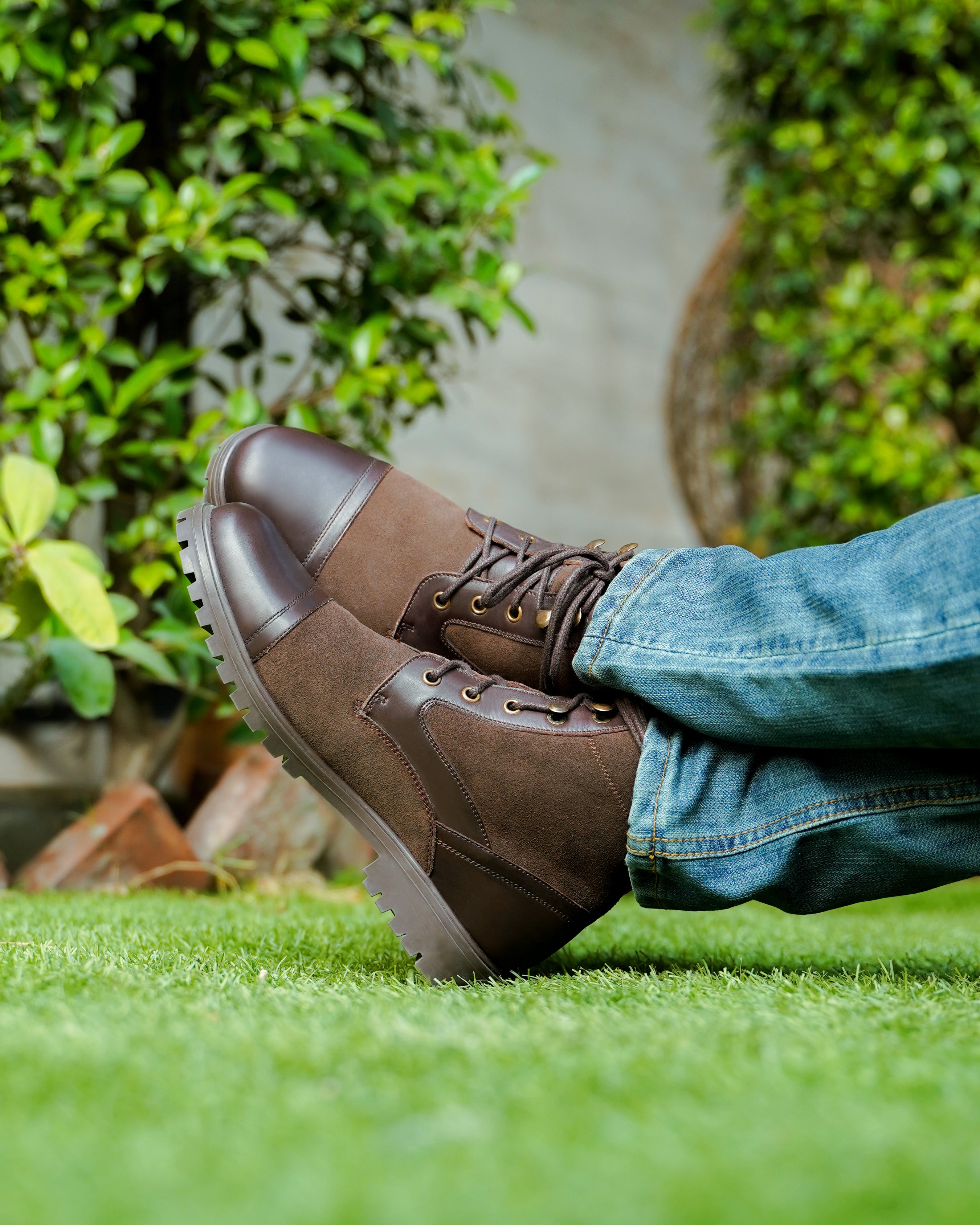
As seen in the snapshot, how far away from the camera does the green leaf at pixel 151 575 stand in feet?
4.04

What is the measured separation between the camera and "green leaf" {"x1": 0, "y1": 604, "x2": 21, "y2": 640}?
1.06 meters

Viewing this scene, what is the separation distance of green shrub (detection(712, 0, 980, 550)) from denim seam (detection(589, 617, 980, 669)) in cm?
139

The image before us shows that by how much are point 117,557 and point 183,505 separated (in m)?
0.16

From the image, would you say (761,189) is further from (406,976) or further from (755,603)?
(406,976)

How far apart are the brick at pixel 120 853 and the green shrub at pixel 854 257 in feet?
4.47

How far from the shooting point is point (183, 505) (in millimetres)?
1263

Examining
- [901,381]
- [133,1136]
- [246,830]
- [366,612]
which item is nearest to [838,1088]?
[133,1136]

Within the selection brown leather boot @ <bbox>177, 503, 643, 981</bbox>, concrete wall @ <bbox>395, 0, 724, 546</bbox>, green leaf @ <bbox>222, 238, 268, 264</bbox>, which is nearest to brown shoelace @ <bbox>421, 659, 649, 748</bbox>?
brown leather boot @ <bbox>177, 503, 643, 981</bbox>

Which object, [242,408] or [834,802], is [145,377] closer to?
[242,408]

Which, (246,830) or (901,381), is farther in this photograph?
(901,381)

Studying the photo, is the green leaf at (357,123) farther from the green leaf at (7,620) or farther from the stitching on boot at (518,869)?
the stitching on boot at (518,869)

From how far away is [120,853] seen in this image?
50.8 inches

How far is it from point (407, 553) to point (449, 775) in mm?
214

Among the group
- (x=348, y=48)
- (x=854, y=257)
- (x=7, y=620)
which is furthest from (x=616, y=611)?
(x=854, y=257)
